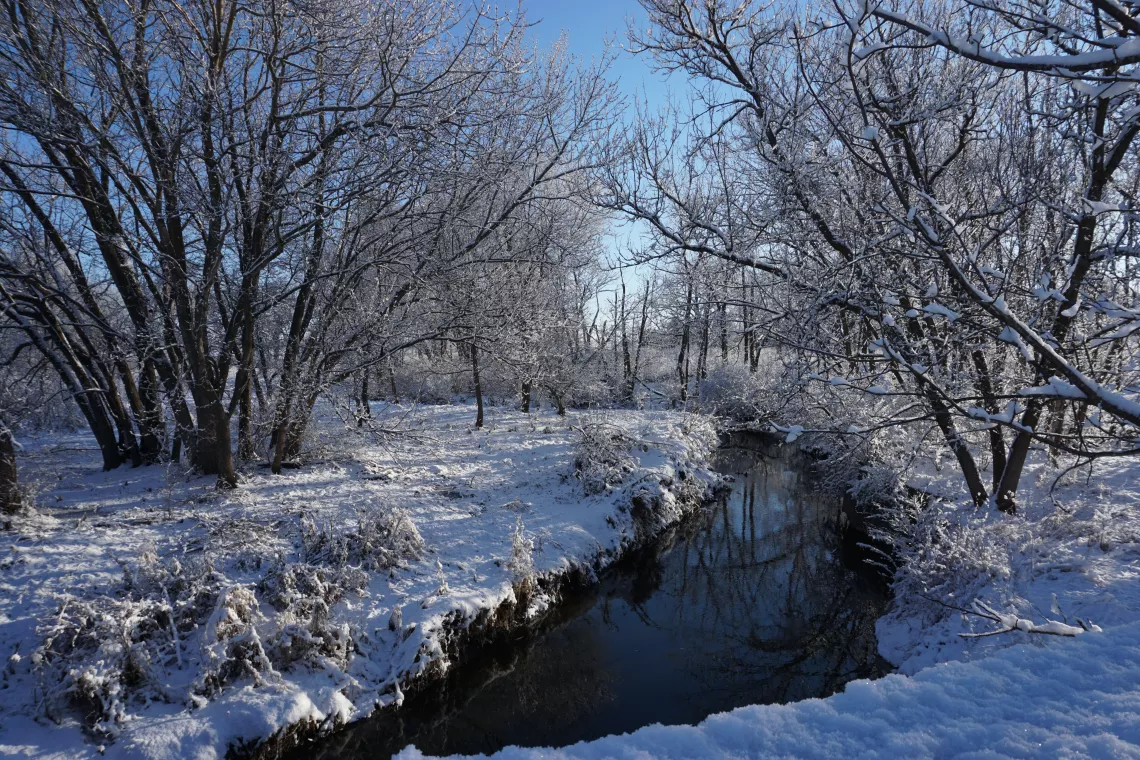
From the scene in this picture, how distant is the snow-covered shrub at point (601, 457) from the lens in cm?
1044

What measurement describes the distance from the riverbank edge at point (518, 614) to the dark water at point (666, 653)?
4.5 inches

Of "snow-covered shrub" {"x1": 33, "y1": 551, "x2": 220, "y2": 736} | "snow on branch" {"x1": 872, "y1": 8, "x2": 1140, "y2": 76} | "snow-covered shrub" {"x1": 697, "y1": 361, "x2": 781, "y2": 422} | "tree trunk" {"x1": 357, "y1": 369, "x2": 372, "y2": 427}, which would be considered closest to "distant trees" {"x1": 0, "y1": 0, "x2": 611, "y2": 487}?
"tree trunk" {"x1": 357, "y1": 369, "x2": 372, "y2": 427}

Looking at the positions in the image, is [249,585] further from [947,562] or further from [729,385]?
[729,385]

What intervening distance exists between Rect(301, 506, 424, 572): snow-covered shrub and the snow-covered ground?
2cm

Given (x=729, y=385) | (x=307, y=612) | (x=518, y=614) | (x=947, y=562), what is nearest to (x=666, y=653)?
(x=518, y=614)

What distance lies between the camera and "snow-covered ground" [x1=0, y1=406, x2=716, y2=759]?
14.8 feet

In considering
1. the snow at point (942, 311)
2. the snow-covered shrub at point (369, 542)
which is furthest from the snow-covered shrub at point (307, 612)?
the snow at point (942, 311)

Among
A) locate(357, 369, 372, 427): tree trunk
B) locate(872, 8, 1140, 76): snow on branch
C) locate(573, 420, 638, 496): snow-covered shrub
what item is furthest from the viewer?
locate(573, 420, 638, 496): snow-covered shrub

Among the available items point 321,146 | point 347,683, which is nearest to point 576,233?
point 321,146

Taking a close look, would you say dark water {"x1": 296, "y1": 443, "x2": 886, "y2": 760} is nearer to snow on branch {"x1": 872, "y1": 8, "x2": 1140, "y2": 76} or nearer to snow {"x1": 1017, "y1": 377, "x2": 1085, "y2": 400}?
snow {"x1": 1017, "y1": 377, "x2": 1085, "y2": 400}

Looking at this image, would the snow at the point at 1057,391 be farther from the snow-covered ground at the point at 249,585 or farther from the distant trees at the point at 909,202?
the snow-covered ground at the point at 249,585

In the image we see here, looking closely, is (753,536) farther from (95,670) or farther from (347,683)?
(95,670)

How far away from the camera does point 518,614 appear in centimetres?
725

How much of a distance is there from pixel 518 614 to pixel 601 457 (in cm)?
428
